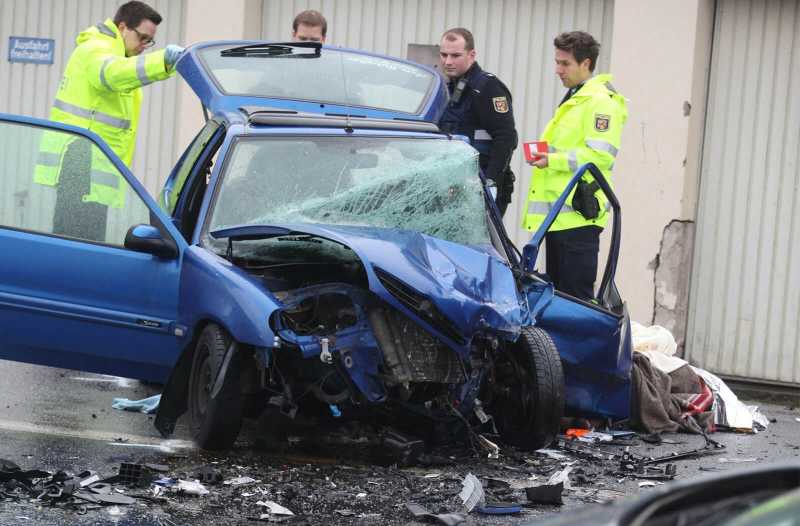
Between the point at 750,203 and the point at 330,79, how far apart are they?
3928mm

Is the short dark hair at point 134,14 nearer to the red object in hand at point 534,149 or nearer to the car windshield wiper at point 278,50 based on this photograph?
the car windshield wiper at point 278,50

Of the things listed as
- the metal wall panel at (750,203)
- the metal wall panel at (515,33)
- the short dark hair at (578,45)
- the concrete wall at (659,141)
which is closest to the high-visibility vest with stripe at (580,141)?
the short dark hair at (578,45)

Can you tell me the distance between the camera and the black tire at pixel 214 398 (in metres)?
6.62

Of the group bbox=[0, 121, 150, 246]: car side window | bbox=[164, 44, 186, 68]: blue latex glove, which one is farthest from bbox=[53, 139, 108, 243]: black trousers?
bbox=[164, 44, 186, 68]: blue latex glove

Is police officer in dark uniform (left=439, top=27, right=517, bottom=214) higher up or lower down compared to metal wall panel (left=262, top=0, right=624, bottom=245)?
lower down

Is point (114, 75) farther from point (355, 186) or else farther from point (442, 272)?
point (442, 272)

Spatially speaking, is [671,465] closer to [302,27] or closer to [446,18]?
[302,27]

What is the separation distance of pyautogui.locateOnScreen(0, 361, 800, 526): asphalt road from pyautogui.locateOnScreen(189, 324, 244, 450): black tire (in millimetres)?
104

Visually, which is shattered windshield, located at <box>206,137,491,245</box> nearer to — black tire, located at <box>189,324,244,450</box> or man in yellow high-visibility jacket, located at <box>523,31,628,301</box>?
black tire, located at <box>189,324,244,450</box>

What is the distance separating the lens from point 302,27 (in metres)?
9.91

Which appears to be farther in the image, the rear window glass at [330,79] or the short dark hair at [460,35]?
the short dark hair at [460,35]

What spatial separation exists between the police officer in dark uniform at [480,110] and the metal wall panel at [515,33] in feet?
5.93

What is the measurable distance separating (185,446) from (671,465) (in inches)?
92.0

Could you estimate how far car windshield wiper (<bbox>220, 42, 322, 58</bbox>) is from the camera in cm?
833
